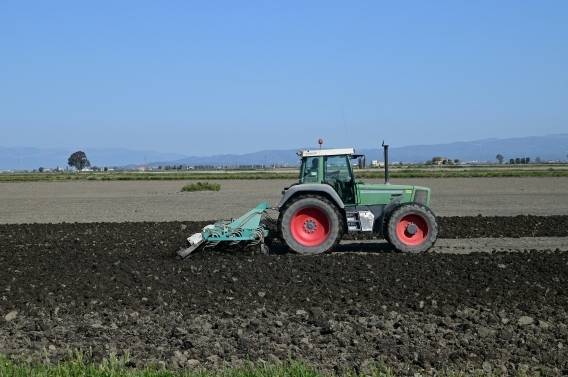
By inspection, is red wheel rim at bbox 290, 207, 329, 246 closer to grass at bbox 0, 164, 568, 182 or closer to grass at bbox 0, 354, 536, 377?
grass at bbox 0, 354, 536, 377

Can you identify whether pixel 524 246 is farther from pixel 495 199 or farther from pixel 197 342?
pixel 495 199

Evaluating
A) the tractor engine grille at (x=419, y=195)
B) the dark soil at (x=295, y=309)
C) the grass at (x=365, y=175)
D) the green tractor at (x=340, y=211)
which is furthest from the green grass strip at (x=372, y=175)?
the dark soil at (x=295, y=309)

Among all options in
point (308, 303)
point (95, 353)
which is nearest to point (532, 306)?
point (308, 303)

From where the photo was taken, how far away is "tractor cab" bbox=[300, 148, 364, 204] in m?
16.5

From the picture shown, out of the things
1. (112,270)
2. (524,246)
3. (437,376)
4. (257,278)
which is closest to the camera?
(437,376)

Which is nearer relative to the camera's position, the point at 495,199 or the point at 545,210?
the point at 545,210

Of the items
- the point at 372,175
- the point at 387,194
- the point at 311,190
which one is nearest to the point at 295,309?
the point at 311,190

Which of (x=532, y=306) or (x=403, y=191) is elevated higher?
(x=403, y=191)

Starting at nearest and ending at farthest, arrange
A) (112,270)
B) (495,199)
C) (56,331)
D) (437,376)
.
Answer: (437,376)
(56,331)
(112,270)
(495,199)

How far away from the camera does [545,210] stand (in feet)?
96.9

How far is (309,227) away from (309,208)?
427mm

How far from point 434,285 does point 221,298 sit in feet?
10.8

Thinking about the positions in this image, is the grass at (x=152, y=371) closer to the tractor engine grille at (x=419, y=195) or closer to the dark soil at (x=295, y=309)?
the dark soil at (x=295, y=309)

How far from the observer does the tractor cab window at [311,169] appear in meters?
16.6
